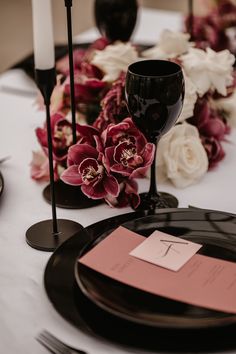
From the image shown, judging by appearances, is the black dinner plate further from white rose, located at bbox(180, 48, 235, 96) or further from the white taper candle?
white rose, located at bbox(180, 48, 235, 96)

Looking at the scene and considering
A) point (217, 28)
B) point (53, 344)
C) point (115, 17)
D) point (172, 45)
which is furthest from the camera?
point (217, 28)

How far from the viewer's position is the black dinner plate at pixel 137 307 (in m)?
0.76

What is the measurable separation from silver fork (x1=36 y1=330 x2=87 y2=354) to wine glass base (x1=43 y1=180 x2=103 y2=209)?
0.37 m

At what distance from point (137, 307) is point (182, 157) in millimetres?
464

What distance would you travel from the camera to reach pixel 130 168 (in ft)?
3.50

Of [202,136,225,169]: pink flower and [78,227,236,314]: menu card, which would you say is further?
[202,136,225,169]: pink flower

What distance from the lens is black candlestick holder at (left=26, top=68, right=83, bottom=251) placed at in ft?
3.20

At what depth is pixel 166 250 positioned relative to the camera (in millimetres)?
919

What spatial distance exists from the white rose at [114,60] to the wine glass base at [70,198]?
250mm

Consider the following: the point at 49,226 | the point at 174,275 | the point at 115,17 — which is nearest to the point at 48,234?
the point at 49,226

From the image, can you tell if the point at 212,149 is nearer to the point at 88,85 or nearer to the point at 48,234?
the point at 88,85

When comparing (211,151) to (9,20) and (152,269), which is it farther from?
(9,20)

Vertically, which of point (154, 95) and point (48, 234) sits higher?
point (154, 95)

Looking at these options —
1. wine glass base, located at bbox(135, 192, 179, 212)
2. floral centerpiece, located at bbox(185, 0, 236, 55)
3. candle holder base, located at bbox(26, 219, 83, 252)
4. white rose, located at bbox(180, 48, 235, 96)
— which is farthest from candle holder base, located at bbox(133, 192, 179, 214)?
floral centerpiece, located at bbox(185, 0, 236, 55)
